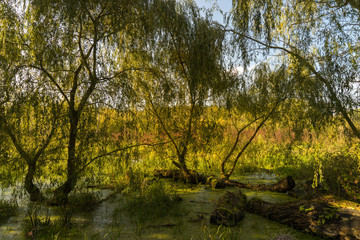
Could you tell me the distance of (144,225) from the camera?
10.7 feet

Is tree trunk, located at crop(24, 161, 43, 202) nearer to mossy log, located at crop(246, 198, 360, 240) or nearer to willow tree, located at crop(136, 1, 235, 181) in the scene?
willow tree, located at crop(136, 1, 235, 181)

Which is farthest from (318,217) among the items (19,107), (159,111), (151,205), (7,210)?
(7,210)

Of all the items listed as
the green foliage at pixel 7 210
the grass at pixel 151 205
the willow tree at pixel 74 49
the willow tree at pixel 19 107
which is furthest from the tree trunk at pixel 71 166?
the grass at pixel 151 205

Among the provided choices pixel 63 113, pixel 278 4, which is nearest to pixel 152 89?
pixel 63 113

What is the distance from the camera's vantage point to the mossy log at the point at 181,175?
553 cm

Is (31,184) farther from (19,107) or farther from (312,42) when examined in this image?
(312,42)

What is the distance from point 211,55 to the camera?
4.54 meters

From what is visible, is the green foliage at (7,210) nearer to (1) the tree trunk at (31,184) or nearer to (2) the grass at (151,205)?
(1) the tree trunk at (31,184)

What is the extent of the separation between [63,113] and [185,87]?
2.38m

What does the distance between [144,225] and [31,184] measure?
2000 millimetres

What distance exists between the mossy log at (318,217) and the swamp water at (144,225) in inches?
4.7

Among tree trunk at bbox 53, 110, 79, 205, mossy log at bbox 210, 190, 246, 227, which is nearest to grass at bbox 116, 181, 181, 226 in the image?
mossy log at bbox 210, 190, 246, 227

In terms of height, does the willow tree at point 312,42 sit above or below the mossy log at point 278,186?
above

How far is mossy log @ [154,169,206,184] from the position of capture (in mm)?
5527
